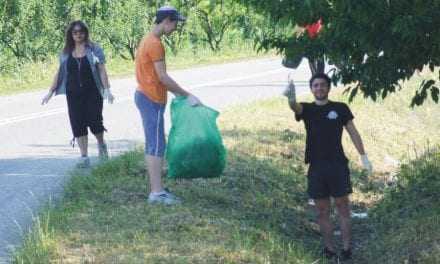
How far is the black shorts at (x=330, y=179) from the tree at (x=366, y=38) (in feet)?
2.24

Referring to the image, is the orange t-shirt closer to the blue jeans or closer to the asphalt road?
Answer: the blue jeans

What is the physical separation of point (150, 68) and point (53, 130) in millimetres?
6298

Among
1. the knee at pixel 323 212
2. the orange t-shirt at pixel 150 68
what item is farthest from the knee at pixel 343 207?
the orange t-shirt at pixel 150 68

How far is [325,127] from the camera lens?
8.38 meters

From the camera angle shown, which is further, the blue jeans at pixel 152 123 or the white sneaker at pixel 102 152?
the white sneaker at pixel 102 152

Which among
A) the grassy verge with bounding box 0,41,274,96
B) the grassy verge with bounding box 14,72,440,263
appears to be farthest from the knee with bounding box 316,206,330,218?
the grassy verge with bounding box 0,41,274,96

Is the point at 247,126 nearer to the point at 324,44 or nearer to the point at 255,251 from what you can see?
the point at 324,44

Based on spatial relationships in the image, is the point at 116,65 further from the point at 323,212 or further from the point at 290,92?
the point at 290,92

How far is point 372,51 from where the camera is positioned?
8.30 meters

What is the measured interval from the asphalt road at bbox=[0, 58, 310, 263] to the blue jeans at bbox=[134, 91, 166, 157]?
45.4 inches

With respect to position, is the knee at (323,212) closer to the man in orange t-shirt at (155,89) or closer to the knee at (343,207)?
the knee at (343,207)

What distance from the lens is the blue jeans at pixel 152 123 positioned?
8.57 meters

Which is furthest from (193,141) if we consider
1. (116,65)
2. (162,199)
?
(116,65)

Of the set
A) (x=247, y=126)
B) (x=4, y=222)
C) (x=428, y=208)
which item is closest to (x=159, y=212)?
(x=4, y=222)
